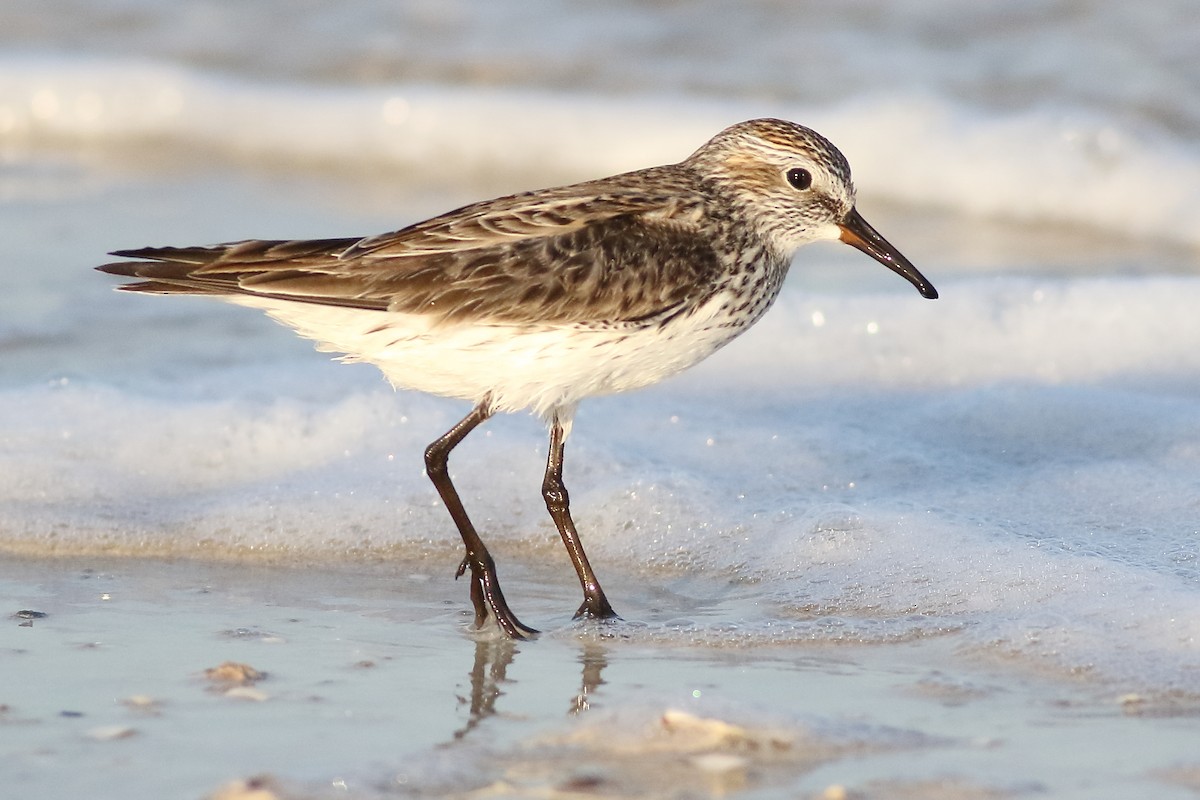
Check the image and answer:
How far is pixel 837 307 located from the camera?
27.6 feet

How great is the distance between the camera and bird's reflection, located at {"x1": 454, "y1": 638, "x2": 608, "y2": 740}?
15.2 ft

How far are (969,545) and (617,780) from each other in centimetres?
212

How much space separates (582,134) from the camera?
1266 centimetres

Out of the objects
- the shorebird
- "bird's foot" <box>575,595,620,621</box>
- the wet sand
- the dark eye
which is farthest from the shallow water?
the dark eye

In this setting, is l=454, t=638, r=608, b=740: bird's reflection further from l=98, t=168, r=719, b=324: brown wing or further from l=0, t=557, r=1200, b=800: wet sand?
l=98, t=168, r=719, b=324: brown wing

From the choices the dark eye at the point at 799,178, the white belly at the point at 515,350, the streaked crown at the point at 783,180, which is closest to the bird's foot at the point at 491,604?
the white belly at the point at 515,350

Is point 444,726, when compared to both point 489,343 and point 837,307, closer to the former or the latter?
point 489,343

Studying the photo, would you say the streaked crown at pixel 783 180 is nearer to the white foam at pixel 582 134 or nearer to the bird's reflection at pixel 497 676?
the bird's reflection at pixel 497 676

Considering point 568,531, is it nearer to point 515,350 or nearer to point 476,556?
point 476,556

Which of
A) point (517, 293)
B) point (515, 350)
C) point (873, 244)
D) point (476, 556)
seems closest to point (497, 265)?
point (517, 293)

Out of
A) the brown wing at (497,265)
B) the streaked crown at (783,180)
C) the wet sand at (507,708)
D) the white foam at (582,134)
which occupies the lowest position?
the wet sand at (507,708)

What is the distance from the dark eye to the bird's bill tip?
0.19 metres

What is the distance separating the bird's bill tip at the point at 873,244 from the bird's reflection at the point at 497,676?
5.70 feet

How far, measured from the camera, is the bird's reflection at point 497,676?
462 centimetres
